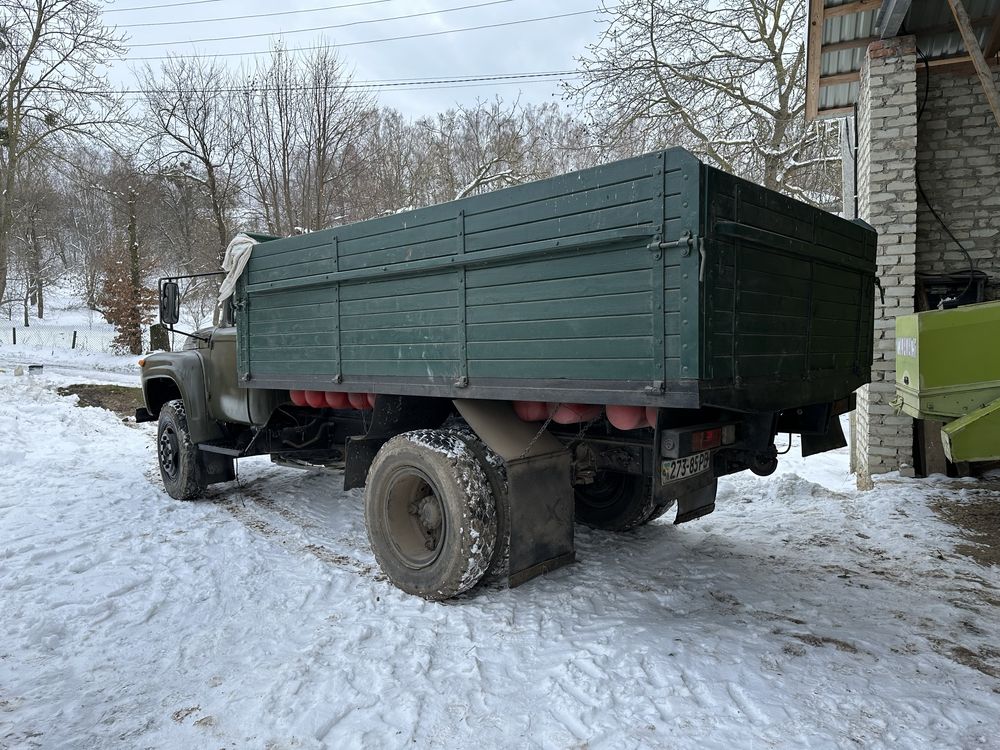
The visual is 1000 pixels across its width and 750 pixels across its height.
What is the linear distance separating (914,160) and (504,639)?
6.57 m

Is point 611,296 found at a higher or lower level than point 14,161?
lower

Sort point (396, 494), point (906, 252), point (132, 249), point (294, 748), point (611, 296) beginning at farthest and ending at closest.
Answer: point (132, 249), point (906, 252), point (396, 494), point (611, 296), point (294, 748)

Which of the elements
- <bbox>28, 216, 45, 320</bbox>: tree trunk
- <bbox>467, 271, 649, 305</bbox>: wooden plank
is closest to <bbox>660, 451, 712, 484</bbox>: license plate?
<bbox>467, 271, 649, 305</bbox>: wooden plank

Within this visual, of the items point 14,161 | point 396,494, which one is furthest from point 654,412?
point 14,161

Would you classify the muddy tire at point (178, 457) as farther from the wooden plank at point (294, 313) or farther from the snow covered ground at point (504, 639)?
the wooden plank at point (294, 313)

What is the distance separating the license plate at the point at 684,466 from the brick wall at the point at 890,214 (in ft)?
13.9

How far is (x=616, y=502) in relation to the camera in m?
5.01

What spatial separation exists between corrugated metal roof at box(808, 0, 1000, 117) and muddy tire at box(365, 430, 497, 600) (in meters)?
6.32

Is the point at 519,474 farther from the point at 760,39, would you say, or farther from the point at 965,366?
the point at 760,39

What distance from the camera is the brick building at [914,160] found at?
6.72 metres

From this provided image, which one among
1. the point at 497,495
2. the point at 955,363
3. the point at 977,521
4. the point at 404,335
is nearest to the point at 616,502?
the point at 497,495

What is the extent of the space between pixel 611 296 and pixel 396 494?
6.44 ft

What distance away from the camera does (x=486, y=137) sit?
22156 mm

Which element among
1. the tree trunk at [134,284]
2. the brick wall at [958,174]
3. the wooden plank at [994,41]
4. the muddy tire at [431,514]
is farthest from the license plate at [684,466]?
the tree trunk at [134,284]
